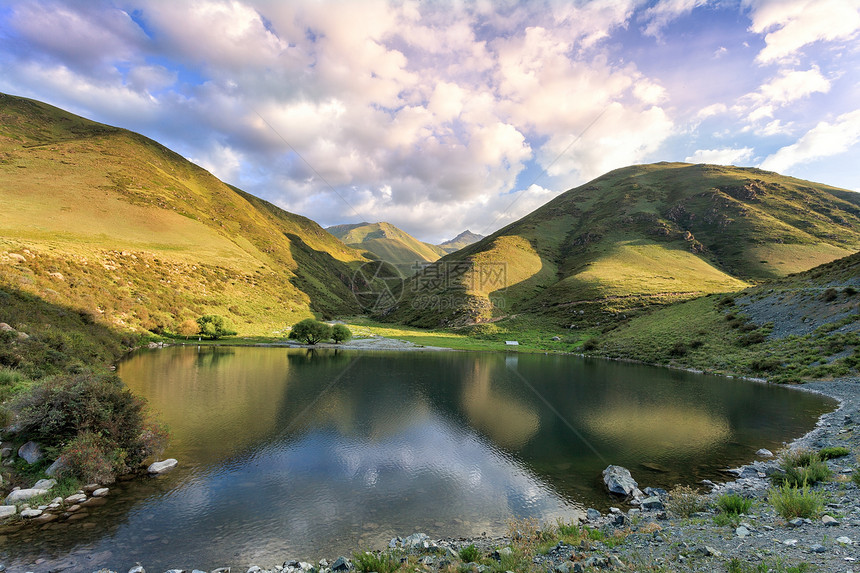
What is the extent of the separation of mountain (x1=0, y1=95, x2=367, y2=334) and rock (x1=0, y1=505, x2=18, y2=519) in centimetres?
3440

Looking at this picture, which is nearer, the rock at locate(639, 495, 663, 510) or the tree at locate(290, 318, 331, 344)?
the rock at locate(639, 495, 663, 510)

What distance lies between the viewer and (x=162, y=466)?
15773 mm

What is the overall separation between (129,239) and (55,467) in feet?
330

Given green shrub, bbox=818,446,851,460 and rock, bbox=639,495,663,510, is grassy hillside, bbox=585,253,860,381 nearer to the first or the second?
green shrub, bbox=818,446,851,460

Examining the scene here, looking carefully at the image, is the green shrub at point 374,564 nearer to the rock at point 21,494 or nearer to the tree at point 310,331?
the rock at point 21,494

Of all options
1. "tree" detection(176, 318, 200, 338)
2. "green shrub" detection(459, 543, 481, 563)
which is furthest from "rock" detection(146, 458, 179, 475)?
"tree" detection(176, 318, 200, 338)

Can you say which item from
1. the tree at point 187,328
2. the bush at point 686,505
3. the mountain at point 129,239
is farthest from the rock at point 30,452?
the tree at point 187,328

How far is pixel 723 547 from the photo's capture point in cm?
787

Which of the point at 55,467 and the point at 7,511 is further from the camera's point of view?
the point at 55,467

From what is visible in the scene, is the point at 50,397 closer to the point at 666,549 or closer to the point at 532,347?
the point at 666,549

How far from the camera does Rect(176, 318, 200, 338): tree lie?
67875 mm

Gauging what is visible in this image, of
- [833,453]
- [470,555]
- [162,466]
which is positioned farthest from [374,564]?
→ [833,453]

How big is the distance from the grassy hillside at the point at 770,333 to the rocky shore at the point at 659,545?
33889 mm

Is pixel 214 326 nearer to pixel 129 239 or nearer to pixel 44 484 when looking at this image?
pixel 129 239
